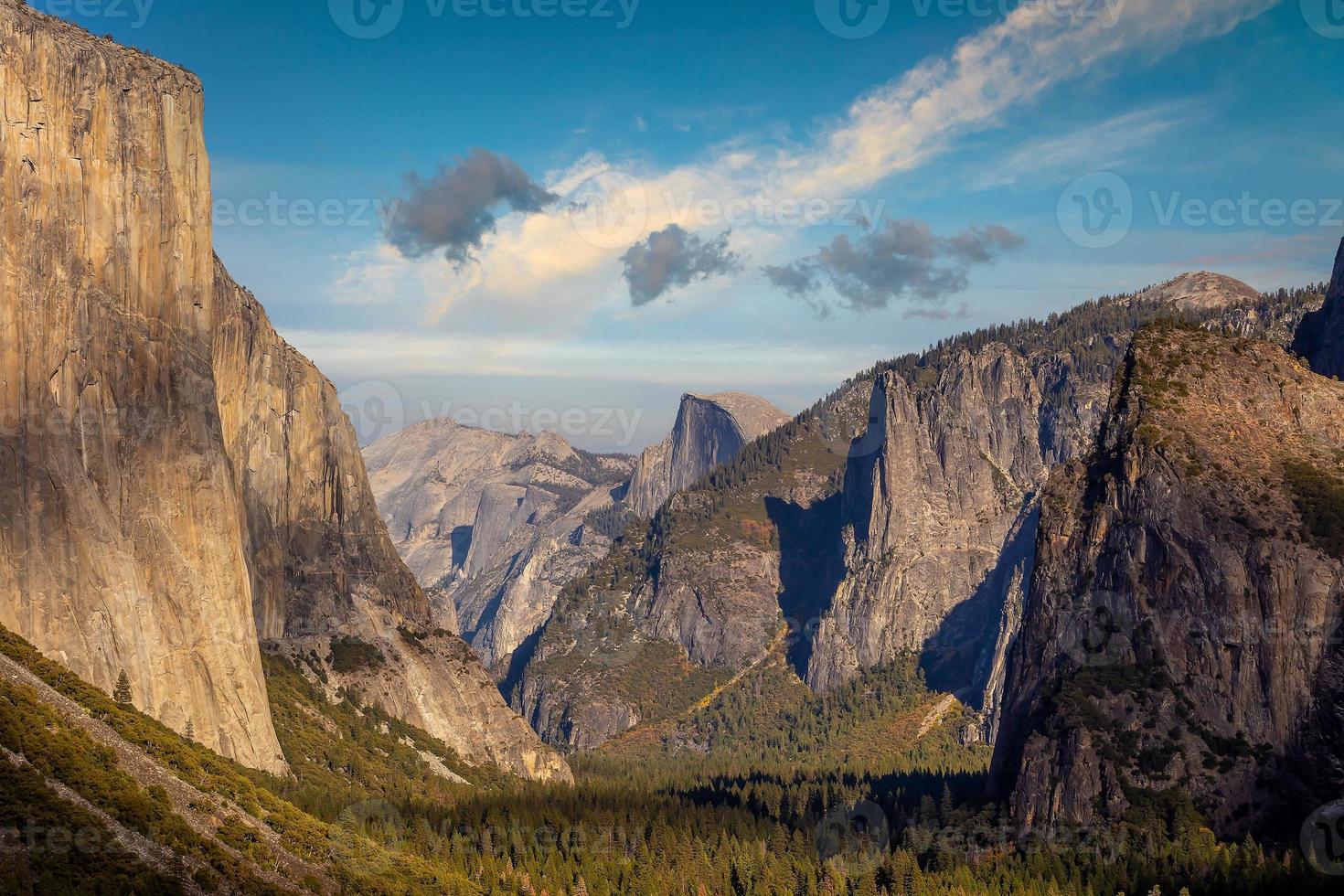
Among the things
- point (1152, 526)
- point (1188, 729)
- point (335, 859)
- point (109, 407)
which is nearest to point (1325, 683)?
point (1188, 729)

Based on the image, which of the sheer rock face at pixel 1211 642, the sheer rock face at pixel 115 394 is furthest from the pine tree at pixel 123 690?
the sheer rock face at pixel 1211 642

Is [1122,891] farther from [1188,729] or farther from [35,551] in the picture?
[35,551]

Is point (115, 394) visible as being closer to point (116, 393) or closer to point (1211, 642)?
point (116, 393)

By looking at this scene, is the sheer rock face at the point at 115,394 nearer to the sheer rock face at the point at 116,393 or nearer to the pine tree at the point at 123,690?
the sheer rock face at the point at 116,393

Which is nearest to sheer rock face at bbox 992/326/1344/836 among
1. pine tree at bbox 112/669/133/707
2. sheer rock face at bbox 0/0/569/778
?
sheer rock face at bbox 0/0/569/778

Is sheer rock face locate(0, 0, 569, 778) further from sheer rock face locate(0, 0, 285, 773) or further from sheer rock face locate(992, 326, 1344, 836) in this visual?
sheer rock face locate(992, 326, 1344, 836)

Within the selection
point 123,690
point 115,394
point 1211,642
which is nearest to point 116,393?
point 115,394
